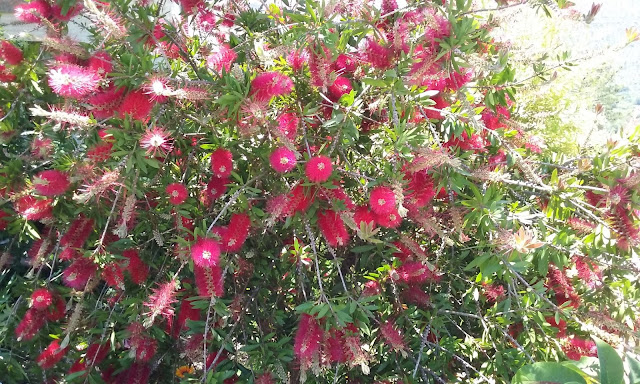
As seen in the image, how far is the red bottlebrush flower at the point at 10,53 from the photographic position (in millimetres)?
1470

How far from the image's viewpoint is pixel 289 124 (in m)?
1.30

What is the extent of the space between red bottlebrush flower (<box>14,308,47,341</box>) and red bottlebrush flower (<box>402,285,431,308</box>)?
3.87 feet

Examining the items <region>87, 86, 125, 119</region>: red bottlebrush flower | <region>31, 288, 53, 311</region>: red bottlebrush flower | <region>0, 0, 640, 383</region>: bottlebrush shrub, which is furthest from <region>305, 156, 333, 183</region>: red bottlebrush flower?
<region>31, 288, 53, 311</region>: red bottlebrush flower

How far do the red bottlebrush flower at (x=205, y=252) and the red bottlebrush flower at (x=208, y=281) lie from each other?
6 cm

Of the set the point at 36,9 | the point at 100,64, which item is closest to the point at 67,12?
the point at 36,9

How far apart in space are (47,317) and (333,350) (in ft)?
3.16

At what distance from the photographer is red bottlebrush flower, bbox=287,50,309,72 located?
135 centimetres

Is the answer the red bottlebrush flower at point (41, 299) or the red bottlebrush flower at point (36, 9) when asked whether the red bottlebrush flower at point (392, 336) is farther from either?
the red bottlebrush flower at point (36, 9)

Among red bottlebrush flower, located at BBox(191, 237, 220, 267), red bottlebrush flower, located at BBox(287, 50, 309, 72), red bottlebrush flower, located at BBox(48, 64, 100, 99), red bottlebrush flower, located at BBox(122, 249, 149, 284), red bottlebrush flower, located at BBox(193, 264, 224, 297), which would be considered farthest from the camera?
red bottlebrush flower, located at BBox(122, 249, 149, 284)

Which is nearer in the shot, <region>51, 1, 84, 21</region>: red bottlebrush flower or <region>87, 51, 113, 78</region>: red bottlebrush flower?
<region>87, 51, 113, 78</region>: red bottlebrush flower

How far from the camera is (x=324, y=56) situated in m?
1.22

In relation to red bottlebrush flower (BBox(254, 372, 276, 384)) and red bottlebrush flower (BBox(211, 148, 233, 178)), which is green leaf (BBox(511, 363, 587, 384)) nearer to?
red bottlebrush flower (BBox(254, 372, 276, 384))

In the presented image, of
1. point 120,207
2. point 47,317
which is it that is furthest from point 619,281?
point 47,317

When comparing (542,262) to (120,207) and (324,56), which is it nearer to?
(324,56)
